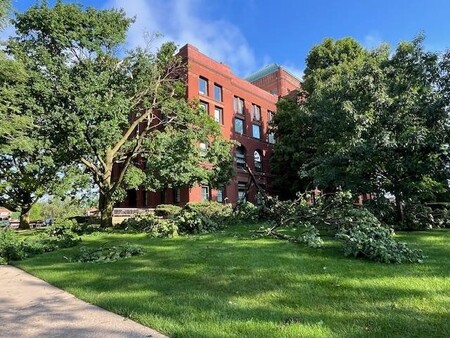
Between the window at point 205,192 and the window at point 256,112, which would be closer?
the window at point 205,192

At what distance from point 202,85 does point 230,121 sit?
15.6 feet

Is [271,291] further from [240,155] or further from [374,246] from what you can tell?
[240,155]

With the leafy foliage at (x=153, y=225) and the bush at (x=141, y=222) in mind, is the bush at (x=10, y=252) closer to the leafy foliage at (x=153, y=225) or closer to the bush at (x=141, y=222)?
the leafy foliage at (x=153, y=225)

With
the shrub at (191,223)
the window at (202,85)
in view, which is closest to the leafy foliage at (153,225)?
the shrub at (191,223)

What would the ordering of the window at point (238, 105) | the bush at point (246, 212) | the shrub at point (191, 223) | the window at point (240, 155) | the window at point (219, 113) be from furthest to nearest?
the window at point (238, 105), the window at point (240, 155), the window at point (219, 113), the bush at point (246, 212), the shrub at point (191, 223)

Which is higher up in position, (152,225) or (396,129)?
(396,129)

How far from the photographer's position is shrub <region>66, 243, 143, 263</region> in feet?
28.5

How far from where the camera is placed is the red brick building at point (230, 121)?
33469 millimetres

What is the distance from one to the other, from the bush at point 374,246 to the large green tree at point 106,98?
1227 centimetres

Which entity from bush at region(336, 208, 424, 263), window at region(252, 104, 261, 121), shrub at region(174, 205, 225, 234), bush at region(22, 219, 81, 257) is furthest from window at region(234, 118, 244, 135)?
bush at region(336, 208, 424, 263)

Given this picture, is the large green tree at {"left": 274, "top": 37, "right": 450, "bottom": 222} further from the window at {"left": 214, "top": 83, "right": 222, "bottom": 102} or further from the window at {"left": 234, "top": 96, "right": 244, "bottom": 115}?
the window at {"left": 234, "top": 96, "right": 244, "bottom": 115}

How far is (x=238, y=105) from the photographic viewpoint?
40094 mm

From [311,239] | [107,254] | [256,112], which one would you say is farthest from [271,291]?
[256,112]

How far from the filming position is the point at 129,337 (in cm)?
382
